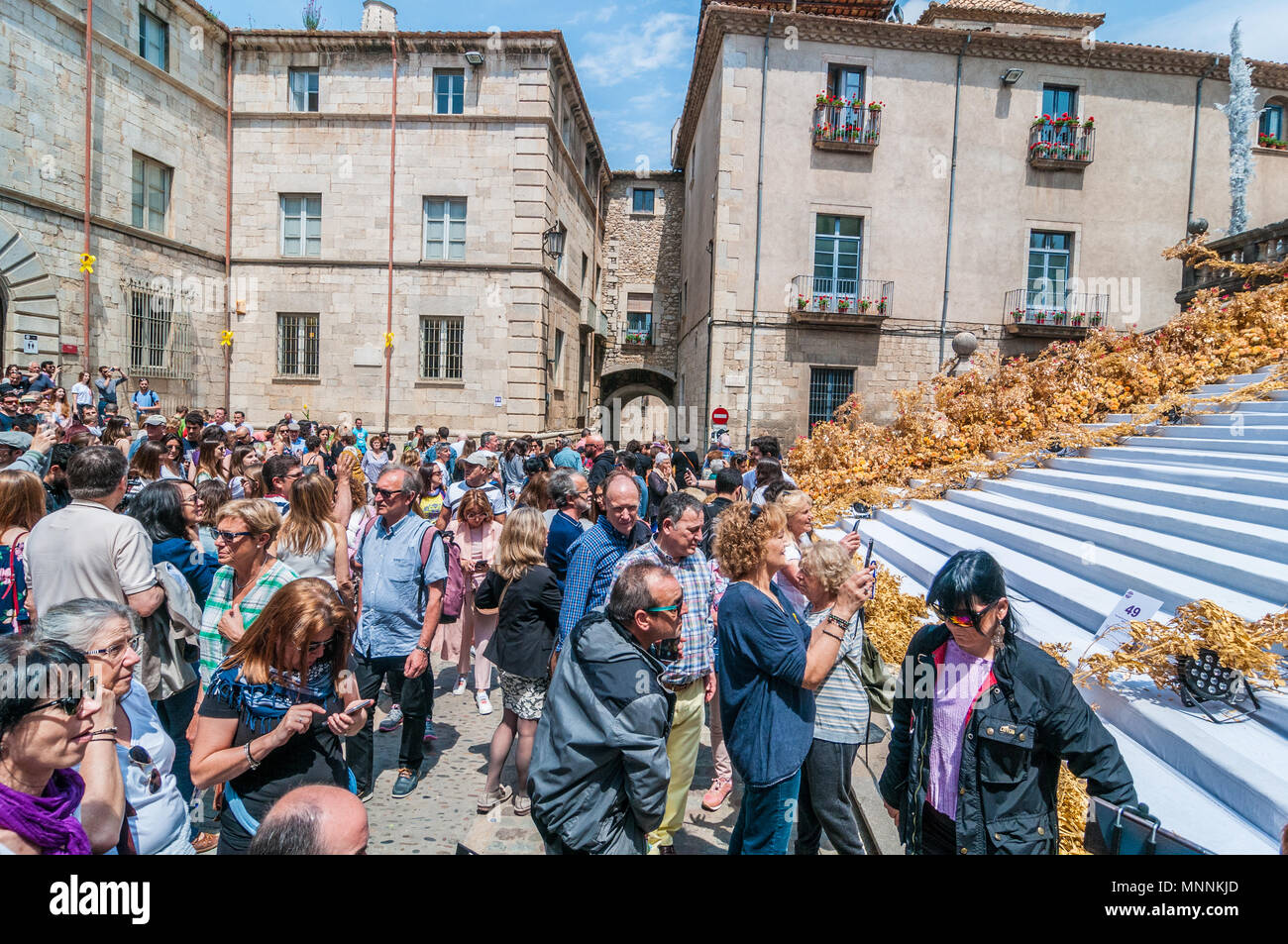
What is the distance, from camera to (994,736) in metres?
2.38

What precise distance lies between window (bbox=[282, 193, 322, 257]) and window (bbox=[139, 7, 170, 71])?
388 centimetres

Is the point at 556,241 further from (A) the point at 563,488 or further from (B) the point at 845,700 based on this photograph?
(B) the point at 845,700

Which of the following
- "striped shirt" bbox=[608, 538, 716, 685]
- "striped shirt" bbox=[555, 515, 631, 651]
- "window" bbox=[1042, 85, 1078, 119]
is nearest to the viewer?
"striped shirt" bbox=[608, 538, 716, 685]

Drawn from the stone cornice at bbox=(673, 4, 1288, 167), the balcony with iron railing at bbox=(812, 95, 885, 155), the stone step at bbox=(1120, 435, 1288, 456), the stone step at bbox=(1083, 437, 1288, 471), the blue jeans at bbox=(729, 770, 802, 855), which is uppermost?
the stone cornice at bbox=(673, 4, 1288, 167)

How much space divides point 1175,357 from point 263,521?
10.9 m

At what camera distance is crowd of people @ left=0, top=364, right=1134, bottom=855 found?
2.26 meters

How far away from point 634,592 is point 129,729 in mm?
1789

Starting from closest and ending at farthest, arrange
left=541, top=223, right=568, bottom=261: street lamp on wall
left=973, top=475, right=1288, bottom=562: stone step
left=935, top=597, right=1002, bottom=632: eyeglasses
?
1. left=935, top=597, right=1002, bottom=632: eyeglasses
2. left=973, top=475, right=1288, bottom=562: stone step
3. left=541, top=223, right=568, bottom=261: street lamp on wall

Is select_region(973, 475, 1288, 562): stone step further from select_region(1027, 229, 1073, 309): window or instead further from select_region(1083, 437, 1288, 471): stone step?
select_region(1027, 229, 1073, 309): window

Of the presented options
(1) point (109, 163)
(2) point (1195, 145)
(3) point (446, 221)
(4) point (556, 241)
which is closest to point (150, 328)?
(1) point (109, 163)

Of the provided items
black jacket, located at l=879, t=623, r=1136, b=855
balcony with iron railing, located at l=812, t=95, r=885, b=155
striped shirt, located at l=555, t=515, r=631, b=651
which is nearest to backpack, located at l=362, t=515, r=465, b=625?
striped shirt, located at l=555, t=515, r=631, b=651

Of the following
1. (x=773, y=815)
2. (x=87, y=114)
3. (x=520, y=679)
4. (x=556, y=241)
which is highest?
(x=87, y=114)
